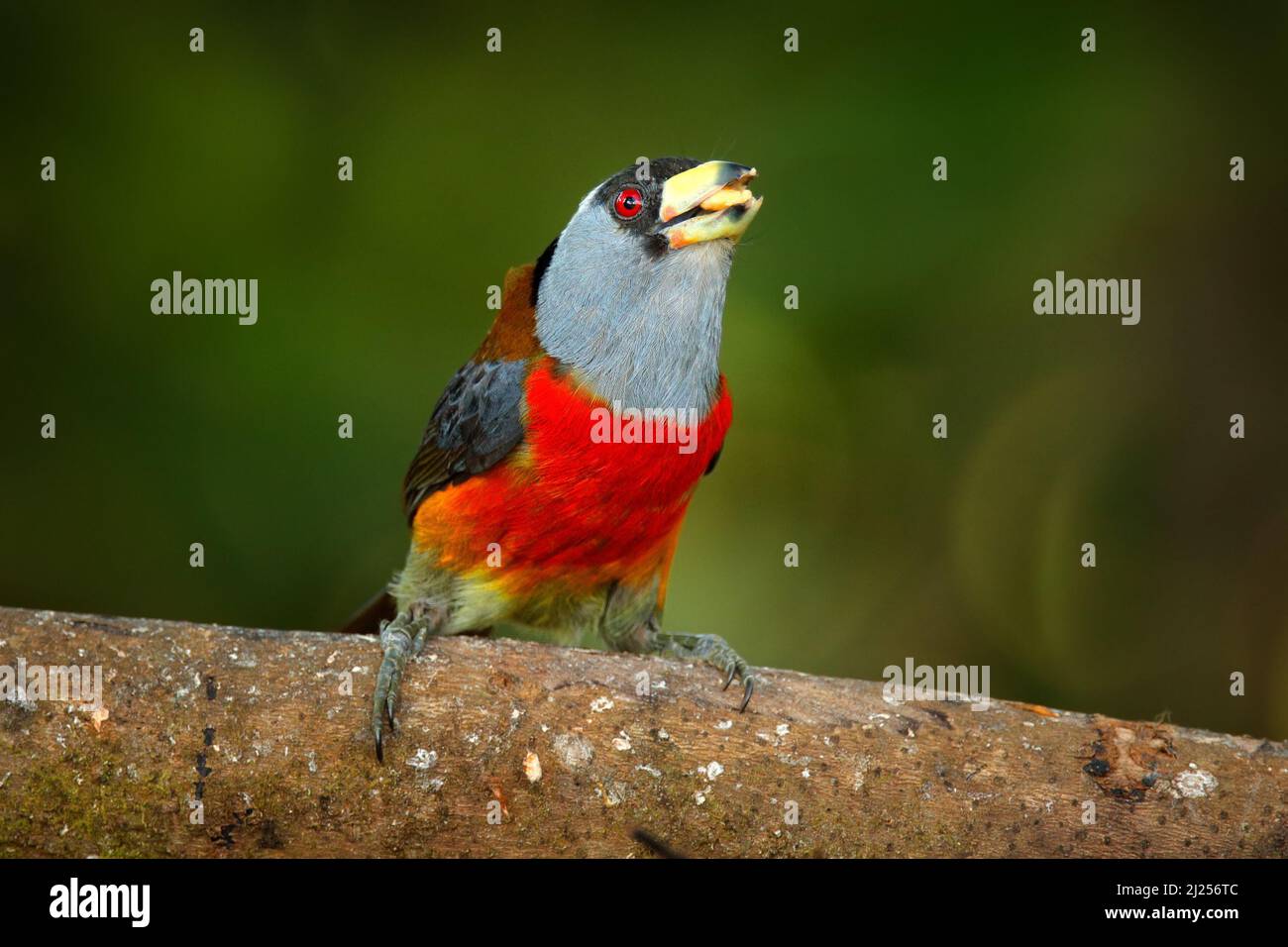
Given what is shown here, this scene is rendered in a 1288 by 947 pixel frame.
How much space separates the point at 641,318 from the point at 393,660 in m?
1.14

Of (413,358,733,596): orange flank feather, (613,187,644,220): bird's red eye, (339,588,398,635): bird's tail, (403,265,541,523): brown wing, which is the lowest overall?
(339,588,398,635): bird's tail

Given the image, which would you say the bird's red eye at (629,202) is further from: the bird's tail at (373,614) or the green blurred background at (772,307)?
the bird's tail at (373,614)

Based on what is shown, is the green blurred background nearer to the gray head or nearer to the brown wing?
the brown wing

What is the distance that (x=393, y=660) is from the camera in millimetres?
2777

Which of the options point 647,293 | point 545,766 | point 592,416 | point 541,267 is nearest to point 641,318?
point 647,293

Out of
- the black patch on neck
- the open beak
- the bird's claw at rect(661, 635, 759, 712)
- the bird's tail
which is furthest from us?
the bird's tail

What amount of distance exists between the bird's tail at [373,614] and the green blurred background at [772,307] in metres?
0.25

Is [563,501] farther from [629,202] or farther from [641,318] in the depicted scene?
[629,202]

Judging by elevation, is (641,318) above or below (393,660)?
above

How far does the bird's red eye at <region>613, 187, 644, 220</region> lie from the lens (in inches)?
131

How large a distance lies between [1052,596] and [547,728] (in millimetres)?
2624

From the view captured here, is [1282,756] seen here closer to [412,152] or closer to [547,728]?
[547,728]

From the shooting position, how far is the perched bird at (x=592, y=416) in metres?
3.30

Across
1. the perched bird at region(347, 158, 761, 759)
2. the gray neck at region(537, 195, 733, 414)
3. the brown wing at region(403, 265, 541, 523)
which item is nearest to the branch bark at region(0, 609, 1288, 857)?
the perched bird at region(347, 158, 761, 759)
